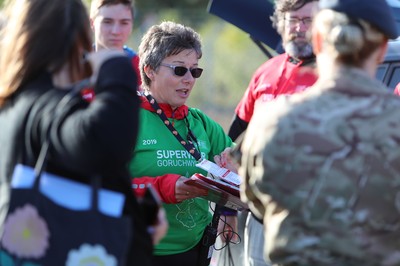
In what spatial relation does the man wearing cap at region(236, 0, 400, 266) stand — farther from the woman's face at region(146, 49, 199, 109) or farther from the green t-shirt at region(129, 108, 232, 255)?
the woman's face at region(146, 49, 199, 109)

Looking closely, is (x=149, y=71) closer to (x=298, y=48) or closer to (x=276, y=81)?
(x=276, y=81)

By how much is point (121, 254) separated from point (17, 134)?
0.56 metres

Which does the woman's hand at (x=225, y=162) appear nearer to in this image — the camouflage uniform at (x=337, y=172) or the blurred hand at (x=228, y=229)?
the blurred hand at (x=228, y=229)

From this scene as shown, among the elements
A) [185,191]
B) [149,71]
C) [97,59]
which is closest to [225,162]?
[185,191]

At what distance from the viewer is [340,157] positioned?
2973 millimetres

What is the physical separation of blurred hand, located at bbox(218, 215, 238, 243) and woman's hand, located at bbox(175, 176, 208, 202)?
667 mm

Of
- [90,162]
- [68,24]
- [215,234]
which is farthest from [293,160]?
[215,234]

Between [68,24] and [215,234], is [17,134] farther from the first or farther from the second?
[215,234]

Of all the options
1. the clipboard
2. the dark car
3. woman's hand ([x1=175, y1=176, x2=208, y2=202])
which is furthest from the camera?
the dark car

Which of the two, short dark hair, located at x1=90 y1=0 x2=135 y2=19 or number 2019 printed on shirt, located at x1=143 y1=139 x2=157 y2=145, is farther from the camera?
short dark hair, located at x1=90 y1=0 x2=135 y2=19

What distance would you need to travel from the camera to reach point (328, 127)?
9.81ft

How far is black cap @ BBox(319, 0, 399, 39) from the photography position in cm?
304

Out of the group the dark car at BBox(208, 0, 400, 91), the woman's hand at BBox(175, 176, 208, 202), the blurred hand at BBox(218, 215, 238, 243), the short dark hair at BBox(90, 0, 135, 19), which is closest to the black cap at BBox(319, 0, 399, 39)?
the woman's hand at BBox(175, 176, 208, 202)

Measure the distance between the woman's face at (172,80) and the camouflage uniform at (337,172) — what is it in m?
1.99
